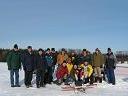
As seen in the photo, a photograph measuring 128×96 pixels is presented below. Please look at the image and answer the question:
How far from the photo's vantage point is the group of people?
18.2 meters

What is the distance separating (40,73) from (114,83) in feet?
12.5

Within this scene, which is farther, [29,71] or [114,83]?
[114,83]

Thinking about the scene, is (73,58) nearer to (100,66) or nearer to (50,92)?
(100,66)

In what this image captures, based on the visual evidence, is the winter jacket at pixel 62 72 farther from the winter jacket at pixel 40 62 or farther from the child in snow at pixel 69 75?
the winter jacket at pixel 40 62

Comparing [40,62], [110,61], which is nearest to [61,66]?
[40,62]

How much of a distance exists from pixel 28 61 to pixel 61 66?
171 cm

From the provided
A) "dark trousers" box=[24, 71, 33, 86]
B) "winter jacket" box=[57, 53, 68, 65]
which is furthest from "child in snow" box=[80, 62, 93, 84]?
"dark trousers" box=[24, 71, 33, 86]

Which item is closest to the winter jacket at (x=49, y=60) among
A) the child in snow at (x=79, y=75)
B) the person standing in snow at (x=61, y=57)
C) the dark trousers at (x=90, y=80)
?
the person standing in snow at (x=61, y=57)

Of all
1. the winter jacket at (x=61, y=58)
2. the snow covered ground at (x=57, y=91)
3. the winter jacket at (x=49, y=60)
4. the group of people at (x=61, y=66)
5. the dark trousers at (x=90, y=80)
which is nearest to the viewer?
the snow covered ground at (x=57, y=91)

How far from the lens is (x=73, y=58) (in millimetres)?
19391

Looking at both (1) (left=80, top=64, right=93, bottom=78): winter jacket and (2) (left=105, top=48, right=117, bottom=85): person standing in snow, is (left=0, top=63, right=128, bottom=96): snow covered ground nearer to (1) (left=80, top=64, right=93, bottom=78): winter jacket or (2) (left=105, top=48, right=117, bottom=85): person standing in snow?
(2) (left=105, top=48, right=117, bottom=85): person standing in snow

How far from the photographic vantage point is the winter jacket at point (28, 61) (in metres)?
18.1

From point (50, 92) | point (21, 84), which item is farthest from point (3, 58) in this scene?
point (50, 92)

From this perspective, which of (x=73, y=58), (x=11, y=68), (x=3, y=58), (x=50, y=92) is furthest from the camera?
(x=3, y=58)
